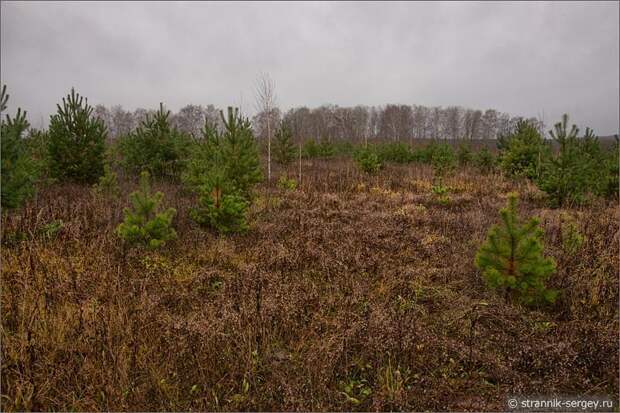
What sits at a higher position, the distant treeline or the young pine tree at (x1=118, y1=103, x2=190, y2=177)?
the distant treeline

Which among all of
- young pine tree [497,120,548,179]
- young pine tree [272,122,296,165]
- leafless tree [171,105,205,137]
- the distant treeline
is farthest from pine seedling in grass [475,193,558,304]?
leafless tree [171,105,205,137]

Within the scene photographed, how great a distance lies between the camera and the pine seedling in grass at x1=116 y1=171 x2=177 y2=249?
5.64 m

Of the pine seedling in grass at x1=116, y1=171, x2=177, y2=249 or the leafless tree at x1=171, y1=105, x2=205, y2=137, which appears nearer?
the pine seedling in grass at x1=116, y1=171, x2=177, y2=249

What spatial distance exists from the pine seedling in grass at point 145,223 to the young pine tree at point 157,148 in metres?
7.94

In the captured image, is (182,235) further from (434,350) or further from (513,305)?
(513,305)

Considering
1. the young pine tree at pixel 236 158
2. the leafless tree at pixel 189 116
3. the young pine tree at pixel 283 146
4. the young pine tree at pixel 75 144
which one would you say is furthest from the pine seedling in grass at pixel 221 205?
the leafless tree at pixel 189 116

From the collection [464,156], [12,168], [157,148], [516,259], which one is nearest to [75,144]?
[157,148]

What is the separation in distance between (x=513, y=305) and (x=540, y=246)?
977 mm

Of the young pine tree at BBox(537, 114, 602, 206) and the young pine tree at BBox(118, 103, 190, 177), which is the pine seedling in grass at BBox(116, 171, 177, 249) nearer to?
the young pine tree at BBox(118, 103, 190, 177)

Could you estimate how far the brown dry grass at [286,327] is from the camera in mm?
2920

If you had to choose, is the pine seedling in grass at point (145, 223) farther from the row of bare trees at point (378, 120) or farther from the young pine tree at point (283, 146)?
the row of bare trees at point (378, 120)

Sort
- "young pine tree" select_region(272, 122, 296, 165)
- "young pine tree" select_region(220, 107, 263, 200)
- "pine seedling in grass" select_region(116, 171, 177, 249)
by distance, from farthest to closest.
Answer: "young pine tree" select_region(272, 122, 296, 165)
"young pine tree" select_region(220, 107, 263, 200)
"pine seedling in grass" select_region(116, 171, 177, 249)

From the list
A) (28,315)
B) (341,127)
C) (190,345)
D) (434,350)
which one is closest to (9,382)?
(28,315)

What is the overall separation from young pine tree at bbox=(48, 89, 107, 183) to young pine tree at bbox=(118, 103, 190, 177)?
1707 millimetres
